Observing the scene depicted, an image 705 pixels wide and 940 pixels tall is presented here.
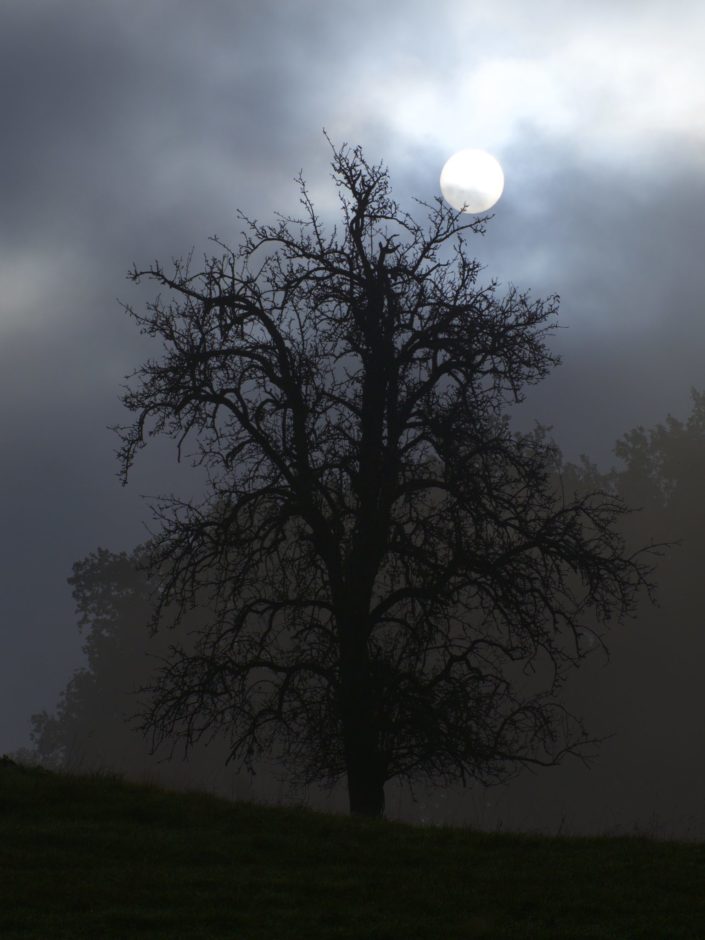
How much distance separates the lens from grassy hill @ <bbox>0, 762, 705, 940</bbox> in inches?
309

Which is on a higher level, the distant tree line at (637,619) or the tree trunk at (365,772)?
the distant tree line at (637,619)

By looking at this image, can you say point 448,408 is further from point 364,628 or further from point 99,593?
point 99,593

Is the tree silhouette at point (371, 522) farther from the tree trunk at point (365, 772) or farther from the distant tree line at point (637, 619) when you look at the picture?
the distant tree line at point (637, 619)

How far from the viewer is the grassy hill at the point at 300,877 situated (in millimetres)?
7836

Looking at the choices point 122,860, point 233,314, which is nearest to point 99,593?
point 233,314

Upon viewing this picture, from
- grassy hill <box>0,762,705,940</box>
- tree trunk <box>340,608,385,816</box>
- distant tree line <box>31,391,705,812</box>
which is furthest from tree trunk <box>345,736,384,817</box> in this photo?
distant tree line <box>31,391,705,812</box>

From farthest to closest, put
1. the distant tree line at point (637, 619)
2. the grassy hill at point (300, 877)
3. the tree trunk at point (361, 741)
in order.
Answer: the distant tree line at point (637, 619) < the tree trunk at point (361, 741) < the grassy hill at point (300, 877)

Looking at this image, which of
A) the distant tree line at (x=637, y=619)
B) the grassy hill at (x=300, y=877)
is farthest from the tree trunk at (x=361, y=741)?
A: the distant tree line at (x=637, y=619)

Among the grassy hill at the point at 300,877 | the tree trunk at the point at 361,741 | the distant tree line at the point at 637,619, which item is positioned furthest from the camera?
the distant tree line at the point at 637,619

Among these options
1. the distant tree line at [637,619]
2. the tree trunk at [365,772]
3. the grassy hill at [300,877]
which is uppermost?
the distant tree line at [637,619]

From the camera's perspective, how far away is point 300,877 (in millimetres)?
9289

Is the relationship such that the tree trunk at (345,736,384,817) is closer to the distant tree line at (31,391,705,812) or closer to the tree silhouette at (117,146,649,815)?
the tree silhouette at (117,146,649,815)

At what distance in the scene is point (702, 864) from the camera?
9953 millimetres

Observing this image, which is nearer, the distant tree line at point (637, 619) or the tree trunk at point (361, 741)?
the tree trunk at point (361, 741)
